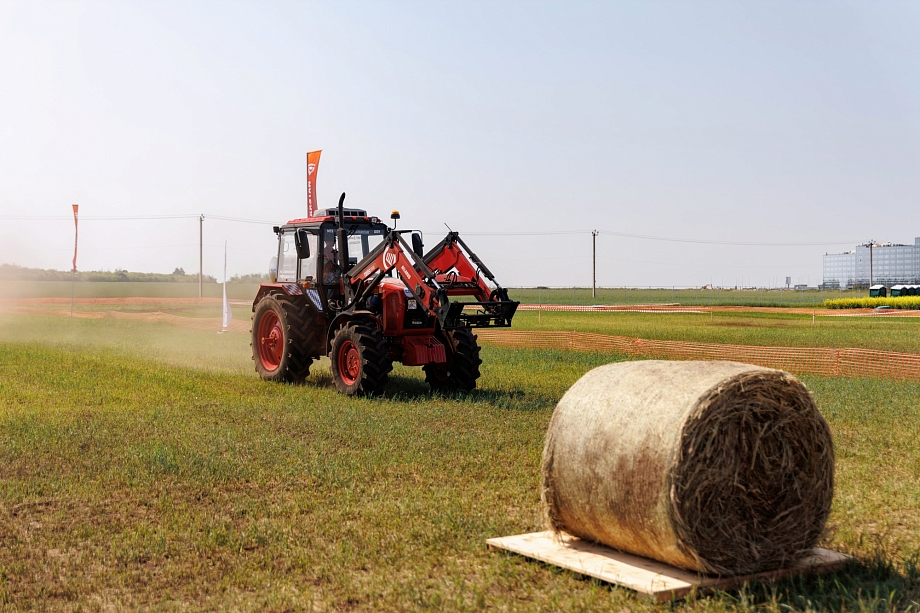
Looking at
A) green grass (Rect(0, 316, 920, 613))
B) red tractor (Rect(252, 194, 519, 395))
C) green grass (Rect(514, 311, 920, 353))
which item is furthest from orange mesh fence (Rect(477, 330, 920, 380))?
red tractor (Rect(252, 194, 519, 395))

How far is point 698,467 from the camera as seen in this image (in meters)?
6.12

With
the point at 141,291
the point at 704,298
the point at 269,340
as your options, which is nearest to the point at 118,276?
the point at 141,291

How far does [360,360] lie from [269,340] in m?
3.68

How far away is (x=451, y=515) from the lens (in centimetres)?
792

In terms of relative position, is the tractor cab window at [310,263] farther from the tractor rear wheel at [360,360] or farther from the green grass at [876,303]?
the green grass at [876,303]

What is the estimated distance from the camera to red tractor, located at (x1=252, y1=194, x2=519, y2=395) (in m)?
14.6

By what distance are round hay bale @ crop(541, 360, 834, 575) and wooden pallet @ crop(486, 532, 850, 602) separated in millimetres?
87

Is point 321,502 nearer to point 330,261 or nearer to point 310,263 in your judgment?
point 330,261

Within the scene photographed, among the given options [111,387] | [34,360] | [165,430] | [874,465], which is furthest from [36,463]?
[34,360]

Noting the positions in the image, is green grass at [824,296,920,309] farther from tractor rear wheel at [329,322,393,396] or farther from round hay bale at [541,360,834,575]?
round hay bale at [541,360,834,575]

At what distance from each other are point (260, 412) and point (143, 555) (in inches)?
255

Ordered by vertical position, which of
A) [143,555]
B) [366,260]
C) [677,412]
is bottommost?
[143,555]

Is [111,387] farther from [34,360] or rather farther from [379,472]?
[379,472]

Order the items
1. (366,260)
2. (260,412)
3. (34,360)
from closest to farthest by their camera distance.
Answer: (260,412) < (366,260) < (34,360)
